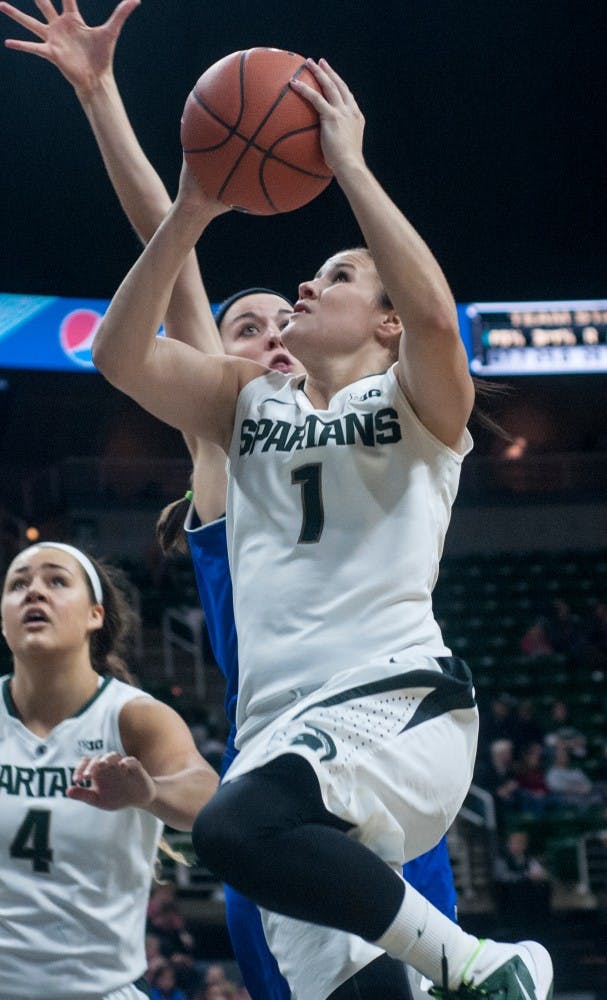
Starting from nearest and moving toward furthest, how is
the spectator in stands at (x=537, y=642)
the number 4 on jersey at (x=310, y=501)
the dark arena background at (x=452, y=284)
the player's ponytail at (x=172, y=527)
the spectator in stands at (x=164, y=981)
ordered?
the number 4 on jersey at (x=310, y=501) → the player's ponytail at (x=172, y=527) → the spectator in stands at (x=164, y=981) → the dark arena background at (x=452, y=284) → the spectator in stands at (x=537, y=642)

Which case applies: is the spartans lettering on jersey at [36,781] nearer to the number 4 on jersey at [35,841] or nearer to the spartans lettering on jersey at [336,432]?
the number 4 on jersey at [35,841]

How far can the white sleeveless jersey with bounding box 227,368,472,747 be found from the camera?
2.67 m

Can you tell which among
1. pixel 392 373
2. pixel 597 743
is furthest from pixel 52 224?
pixel 392 373

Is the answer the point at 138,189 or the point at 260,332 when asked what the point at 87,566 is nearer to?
the point at 260,332

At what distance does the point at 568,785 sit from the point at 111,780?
9311 mm

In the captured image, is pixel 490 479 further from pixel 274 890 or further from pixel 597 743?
pixel 274 890

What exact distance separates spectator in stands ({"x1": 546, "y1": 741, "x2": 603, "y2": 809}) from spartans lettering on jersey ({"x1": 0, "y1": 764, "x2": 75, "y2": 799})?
8152 mm

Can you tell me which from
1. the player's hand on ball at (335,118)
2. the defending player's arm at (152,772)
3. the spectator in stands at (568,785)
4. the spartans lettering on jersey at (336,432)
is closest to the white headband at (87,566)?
the defending player's arm at (152,772)

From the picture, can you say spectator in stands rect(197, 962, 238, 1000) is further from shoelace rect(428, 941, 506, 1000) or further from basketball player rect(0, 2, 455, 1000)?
shoelace rect(428, 941, 506, 1000)

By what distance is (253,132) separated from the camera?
2.96m

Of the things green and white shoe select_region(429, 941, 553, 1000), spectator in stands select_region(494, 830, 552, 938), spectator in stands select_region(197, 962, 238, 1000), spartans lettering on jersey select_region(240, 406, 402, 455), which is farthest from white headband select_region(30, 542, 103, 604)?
spectator in stands select_region(494, 830, 552, 938)

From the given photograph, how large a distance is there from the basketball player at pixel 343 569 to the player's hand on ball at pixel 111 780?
24 centimetres

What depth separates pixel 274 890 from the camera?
233 centimetres

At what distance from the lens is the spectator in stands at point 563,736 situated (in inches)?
476
